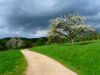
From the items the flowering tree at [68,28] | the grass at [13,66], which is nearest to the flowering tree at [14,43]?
the flowering tree at [68,28]

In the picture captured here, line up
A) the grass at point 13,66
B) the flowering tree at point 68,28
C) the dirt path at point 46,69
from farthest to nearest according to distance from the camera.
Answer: the flowering tree at point 68,28, the grass at point 13,66, the dirt path at point 46,69

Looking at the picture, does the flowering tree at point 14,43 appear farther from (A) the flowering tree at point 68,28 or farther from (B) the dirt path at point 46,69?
(B) the dirt path at point 46,69

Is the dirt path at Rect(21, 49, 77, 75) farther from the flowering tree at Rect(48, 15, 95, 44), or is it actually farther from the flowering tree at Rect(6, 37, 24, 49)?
the flowering tree at Rect(6, 37, 24, 49)

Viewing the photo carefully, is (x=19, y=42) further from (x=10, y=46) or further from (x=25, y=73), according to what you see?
(x=25, y=73)

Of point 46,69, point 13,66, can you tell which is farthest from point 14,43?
point 46,69

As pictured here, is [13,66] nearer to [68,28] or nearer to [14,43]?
[68,28]

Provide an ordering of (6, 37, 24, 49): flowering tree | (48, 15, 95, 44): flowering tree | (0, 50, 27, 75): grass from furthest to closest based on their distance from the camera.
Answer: (6, 37, 24, 49): flowering tree < (48, 15, 95, 44): flowering tree < (0, 50, 27, 75): grass

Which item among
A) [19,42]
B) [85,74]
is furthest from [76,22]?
[85,74]

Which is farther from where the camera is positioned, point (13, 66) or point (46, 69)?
point (13, 66)

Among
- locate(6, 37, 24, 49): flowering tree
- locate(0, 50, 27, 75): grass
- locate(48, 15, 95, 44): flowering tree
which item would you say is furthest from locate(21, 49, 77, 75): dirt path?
locate(6, 37, 24, 49): flowering tree

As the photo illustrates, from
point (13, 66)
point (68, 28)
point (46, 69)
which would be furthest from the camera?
point (68, 28)

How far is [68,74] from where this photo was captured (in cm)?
2681

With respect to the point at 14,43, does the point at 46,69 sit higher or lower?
lower

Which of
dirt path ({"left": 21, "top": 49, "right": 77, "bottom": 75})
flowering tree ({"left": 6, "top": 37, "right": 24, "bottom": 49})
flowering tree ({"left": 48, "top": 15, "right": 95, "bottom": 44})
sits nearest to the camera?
dirt path ({"left": 21, "top": 49, "right": 77, "bottom": 75})
